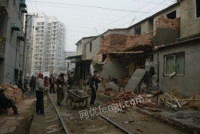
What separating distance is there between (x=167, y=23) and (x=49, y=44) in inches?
3109

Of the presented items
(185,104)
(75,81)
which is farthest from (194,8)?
(75,81)

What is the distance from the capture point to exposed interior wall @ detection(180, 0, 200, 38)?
12891 millimetres

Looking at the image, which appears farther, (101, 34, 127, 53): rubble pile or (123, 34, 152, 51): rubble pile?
(101, 34, 127, 53): rubble pile

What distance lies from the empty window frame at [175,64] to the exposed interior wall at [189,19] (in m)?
3.98

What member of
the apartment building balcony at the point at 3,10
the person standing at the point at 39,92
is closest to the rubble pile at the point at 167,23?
the person standing at the point at 39,92

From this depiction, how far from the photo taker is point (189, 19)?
13422mm

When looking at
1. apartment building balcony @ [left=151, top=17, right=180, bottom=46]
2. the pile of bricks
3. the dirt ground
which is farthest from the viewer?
apartment building balcony @ [left=151, top=17, right=180, bottom=46]

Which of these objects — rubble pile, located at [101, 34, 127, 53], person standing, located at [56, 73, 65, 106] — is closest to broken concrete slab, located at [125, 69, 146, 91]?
person standing, located at [56, 73, 65, 106]

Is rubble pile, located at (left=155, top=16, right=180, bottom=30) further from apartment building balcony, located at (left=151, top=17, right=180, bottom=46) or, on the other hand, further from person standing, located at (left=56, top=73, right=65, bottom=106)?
person standing, located at (left=56, top=73, right=65, bottom=106)

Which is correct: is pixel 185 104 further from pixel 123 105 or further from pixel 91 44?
pixel 91 44

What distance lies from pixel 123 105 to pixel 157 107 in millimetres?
1762

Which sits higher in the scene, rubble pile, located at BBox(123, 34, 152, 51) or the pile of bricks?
rubble pile, located at BBox(123, 34, 152, 51)

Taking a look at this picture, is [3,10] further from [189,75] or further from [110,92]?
[189,75]

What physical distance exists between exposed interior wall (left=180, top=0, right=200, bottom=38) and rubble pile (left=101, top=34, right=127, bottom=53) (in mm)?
6767
